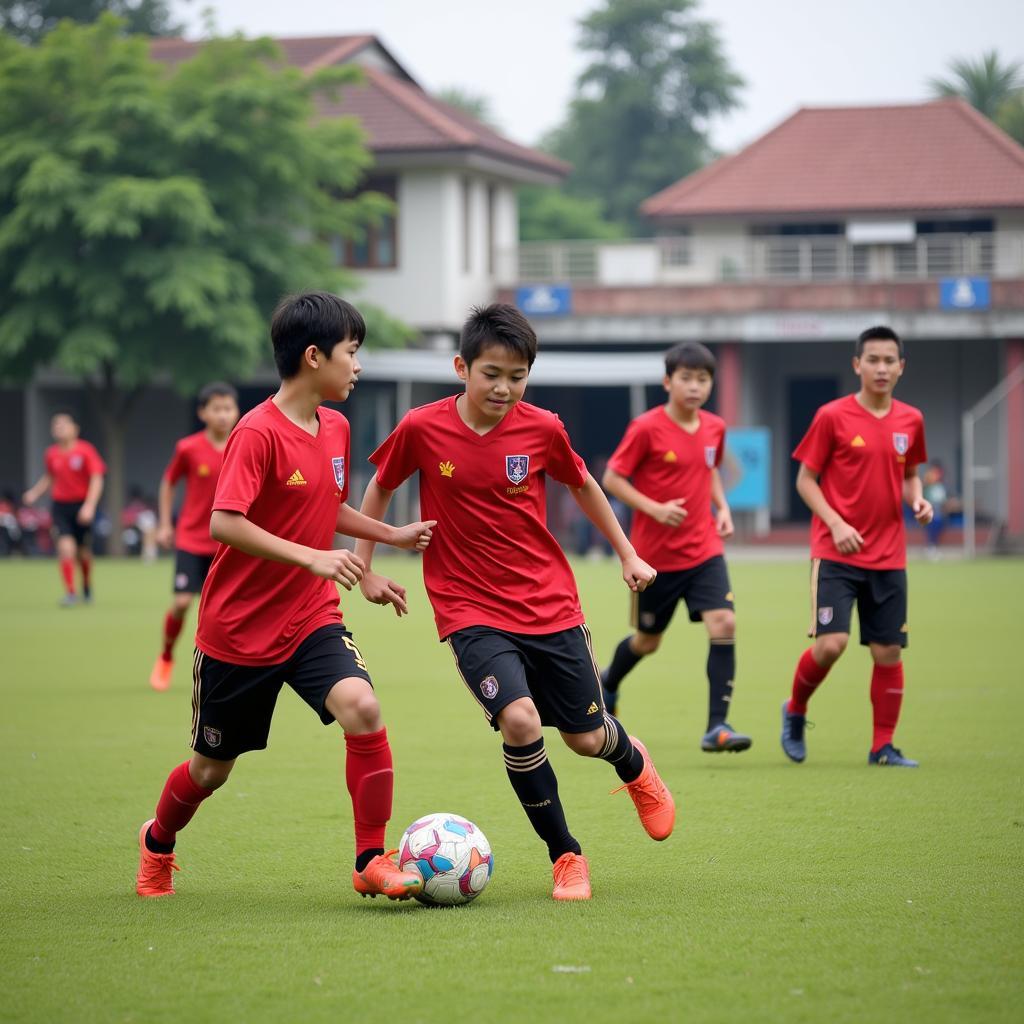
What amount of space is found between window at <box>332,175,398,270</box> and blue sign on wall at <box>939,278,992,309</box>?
38.4 feet

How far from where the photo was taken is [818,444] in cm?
846

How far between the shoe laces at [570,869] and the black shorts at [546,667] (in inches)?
17.8

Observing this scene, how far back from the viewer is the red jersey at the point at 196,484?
12.1 m

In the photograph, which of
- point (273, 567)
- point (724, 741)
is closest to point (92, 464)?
point (724, 741)

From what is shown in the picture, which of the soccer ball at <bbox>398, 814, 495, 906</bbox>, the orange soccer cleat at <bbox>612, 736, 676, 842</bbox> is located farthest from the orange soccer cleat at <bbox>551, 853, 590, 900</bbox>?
the orange soccer cleat at <bbox>612, 736, 676, 842</bbox>

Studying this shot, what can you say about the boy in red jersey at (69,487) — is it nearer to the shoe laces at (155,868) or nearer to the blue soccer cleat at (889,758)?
the blue soccer cleat at (889,758)

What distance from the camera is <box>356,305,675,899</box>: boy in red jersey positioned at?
567 cm

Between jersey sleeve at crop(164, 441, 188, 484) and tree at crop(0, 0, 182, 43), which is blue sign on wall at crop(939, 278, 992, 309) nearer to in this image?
jersey sleeve at crop(164, 441, 188, 484)

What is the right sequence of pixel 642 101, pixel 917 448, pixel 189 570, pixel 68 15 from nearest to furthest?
pixel 917 448 < pixel 189 570 < pixel 68 15 < pixel 642 101

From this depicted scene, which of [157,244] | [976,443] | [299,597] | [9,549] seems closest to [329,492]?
[299,597]

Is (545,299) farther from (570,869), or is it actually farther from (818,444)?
(570,869)

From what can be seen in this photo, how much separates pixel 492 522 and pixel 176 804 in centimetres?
144

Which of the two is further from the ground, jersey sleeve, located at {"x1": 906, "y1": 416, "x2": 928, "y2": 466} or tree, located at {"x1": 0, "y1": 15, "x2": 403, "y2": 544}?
tree, located at {"x1": 0, "y1": 15, "x2": 403, "y2": 544}

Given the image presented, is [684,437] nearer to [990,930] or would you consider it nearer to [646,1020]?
[990,930]
